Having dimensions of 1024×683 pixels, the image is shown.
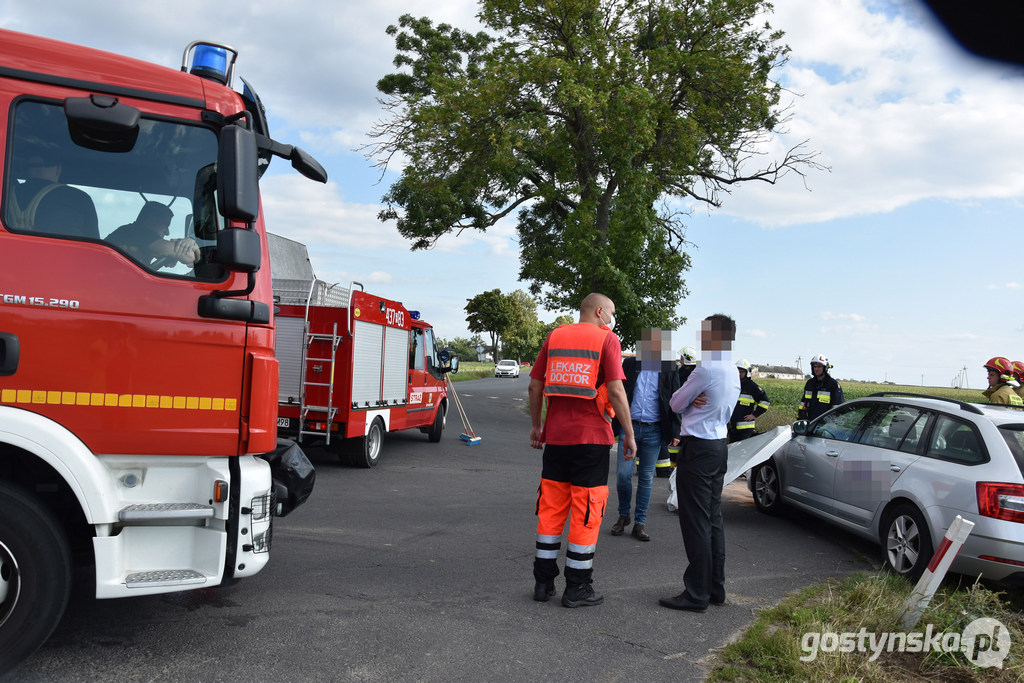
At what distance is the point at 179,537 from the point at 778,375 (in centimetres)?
7590

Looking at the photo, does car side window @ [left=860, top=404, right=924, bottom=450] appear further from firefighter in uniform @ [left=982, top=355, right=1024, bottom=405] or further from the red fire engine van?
the red fire engine van

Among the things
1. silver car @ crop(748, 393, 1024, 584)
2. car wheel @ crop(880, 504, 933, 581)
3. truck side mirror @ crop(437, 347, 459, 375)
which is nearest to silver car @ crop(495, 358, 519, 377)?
truck side mirror @ crop(437, 347, 459, 375)

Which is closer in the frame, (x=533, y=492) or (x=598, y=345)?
(x=598, y=345)

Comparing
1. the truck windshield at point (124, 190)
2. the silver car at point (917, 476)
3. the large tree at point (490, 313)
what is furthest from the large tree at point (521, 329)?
the truck windshield at point (124, 190)

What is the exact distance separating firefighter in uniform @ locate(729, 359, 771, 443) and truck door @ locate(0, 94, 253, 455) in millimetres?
7031

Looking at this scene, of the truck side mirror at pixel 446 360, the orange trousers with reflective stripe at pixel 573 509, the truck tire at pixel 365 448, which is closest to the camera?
the orange trousers with reflective stripe at pixel 573 509

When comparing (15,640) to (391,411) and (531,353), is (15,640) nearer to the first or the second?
(391,411)

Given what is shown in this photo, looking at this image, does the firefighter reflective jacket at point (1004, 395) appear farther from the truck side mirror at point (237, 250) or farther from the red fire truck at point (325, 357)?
the truck side mirror at point (237, 250)

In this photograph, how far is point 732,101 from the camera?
65.7 ft

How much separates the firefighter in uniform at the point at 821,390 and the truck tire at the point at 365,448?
6.06 m

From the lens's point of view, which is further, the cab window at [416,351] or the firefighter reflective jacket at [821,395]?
the cab window at [416,351]

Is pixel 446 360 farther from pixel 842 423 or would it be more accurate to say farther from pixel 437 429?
pixel 842 423

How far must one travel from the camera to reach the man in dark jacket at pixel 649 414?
663cm

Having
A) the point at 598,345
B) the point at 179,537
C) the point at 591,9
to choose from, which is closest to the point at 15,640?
the point at 179,537
